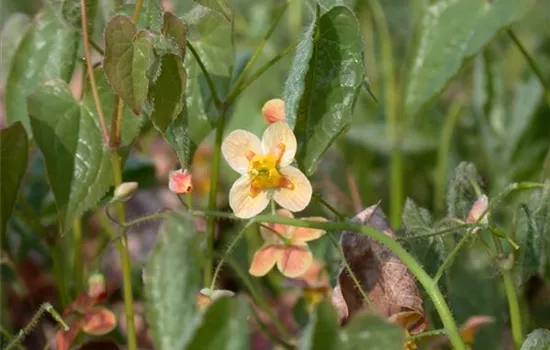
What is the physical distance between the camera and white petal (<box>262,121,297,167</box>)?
72 centimetres

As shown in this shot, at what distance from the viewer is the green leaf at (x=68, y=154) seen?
2.68ft

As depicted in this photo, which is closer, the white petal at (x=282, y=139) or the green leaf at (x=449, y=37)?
the white petal at (x=282, y=139)

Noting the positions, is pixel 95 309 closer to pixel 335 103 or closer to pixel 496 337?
pixel 335 103

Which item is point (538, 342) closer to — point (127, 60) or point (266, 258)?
point (266, 258)

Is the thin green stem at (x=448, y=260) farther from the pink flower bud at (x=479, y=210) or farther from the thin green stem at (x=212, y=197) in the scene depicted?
the thin green stem at (x=212, y=197)

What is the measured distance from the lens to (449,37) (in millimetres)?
1045

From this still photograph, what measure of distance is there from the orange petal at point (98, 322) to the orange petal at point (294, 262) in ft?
0.49

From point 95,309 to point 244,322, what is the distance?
13.8 inches

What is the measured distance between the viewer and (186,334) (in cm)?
51

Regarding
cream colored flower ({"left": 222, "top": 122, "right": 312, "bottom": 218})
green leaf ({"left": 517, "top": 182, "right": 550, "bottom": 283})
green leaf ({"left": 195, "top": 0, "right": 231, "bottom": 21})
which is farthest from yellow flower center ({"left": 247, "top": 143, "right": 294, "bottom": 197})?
green leaf ({"left": 517, "top": 182, "right": 550, "bottom": 283})

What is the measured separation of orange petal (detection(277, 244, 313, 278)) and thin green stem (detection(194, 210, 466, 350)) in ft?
0.26

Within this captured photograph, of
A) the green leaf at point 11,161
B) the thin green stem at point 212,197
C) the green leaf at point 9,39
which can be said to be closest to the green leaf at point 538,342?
the thin green stem at point 212,197

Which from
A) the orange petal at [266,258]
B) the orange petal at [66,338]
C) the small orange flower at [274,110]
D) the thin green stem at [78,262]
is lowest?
the thin green stem at [78,262]

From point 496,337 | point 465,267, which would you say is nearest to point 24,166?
point 496,337
